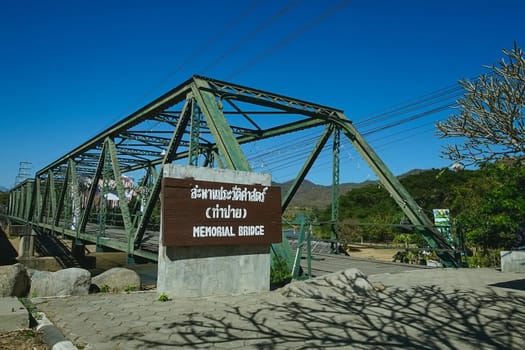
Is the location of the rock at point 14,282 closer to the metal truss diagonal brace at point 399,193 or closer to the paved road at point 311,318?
the paved road at point 311,318

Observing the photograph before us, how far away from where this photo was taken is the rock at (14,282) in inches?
246

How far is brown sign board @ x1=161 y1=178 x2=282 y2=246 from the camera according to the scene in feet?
21.1

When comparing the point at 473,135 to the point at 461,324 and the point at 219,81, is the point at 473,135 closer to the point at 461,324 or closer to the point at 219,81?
the point at 461,324

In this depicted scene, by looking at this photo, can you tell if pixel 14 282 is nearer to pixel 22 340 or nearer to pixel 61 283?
pixel 61 283

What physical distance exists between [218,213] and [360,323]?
10.0ft

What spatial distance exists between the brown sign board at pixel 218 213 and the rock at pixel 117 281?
2617 millimetres

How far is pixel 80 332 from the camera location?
4539 mm

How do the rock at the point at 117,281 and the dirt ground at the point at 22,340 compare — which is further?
the rock at the point at 117,281

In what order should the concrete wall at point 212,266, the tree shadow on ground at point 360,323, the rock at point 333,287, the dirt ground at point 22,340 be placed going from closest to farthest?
the dirt ground at point 22,340
the tree shadow on ground at point 360,323
the concrete wall at point 212,266
the rock at point 333,287

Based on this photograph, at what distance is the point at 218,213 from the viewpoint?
22.8 ft

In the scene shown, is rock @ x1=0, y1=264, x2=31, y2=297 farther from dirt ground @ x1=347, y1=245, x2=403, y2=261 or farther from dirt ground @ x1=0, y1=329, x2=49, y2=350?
dirt ground @ x1=347, y1=245, x2=403, y2=261

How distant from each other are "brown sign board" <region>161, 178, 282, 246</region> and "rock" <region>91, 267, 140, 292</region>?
262cm

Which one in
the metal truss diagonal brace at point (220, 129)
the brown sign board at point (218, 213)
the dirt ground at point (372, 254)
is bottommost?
the dirt ground at point (372, 254)

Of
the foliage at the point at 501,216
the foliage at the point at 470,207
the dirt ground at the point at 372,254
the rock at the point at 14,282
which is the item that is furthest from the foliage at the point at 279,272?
the dirt ground at the point at 372,254
